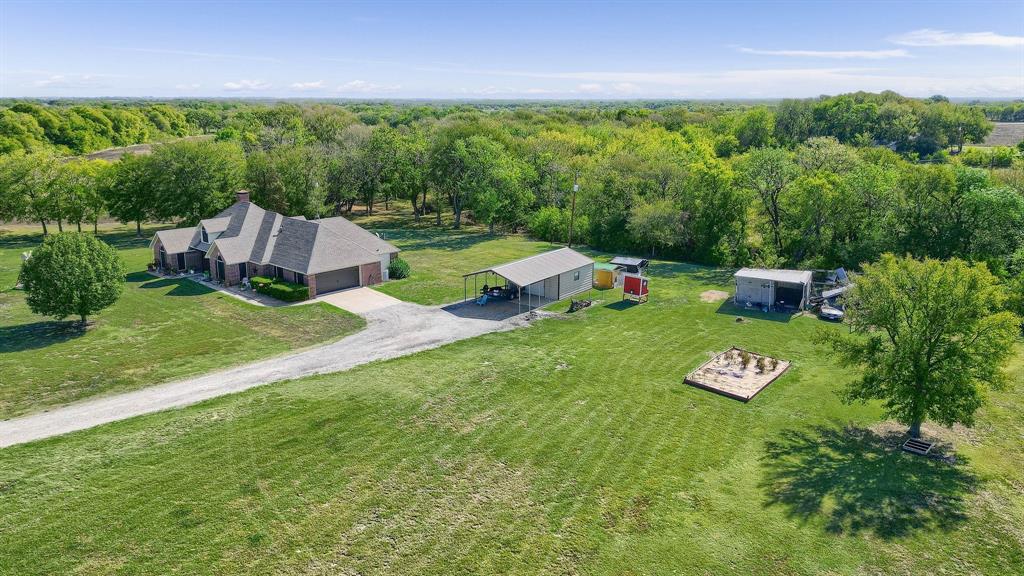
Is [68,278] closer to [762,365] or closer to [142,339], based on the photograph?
[142,339]

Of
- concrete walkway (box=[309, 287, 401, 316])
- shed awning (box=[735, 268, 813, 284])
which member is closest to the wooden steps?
shed awning (box=[735, 268, 813, 284])

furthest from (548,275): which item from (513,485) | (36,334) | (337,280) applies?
(36,334)

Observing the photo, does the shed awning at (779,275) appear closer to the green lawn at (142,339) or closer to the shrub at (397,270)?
the shrub at (397,270)

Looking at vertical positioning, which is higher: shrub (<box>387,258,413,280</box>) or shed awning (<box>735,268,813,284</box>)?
shed awning (<box>735,268,813,284</box>)

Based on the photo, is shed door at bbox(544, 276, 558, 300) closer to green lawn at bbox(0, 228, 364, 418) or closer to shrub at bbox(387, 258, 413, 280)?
shrub at bbox(387, 258, 413, 280)

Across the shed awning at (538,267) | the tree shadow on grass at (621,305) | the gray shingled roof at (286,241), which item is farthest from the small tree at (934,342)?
the gray shingled roof at (286,241)

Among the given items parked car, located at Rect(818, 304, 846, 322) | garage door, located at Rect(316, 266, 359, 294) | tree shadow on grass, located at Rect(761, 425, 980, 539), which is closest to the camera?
tree shadow on grass, located at Rect(761, 425, 980, 539)

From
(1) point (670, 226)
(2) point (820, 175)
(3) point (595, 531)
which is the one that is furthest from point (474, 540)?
(2) point (820, 175)
